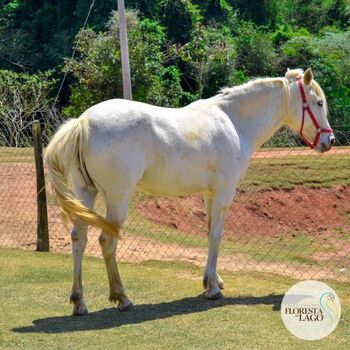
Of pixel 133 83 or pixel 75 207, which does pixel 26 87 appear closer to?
pixel 133 83

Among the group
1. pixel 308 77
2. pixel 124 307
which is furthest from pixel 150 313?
pixel 308 77

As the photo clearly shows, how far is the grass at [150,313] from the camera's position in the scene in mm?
6707

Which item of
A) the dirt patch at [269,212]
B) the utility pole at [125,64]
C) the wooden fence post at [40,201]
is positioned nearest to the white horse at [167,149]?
the wooden fence post at [40,201]

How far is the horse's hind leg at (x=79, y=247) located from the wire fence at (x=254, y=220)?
2402mm

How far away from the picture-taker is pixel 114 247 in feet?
25.7

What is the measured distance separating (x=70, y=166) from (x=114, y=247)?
2.75 ft

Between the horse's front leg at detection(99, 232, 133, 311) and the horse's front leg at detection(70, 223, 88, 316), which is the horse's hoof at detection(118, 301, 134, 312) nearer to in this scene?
the horse's front leg at detection(99, 232, 133, 311)

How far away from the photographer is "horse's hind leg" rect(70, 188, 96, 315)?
305 inches

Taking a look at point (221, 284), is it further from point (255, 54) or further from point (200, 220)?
point (255, 54)

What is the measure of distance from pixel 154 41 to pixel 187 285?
948 inches

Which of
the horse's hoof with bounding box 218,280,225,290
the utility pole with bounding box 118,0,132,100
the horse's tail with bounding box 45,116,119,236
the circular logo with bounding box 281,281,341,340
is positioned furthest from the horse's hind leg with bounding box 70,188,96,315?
the utility pole with bounding box 118,0,132,100

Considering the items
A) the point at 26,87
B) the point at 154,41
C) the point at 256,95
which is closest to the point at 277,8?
the point at 154,41

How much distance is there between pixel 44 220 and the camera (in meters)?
11.8

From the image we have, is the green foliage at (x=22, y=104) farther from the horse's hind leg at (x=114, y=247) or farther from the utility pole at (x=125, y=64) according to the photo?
the horse's hind leg at (x=114, y=247)
